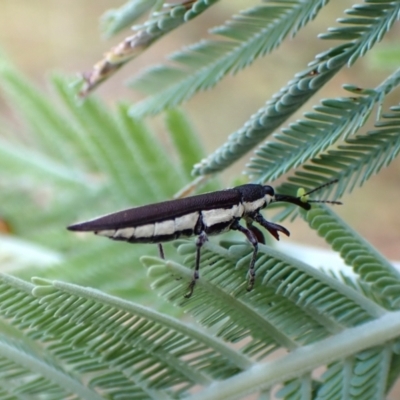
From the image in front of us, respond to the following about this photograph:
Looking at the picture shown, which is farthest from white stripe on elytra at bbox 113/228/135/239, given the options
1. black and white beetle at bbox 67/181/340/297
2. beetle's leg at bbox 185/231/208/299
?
beetle's leg at bbox 185/231/208/299

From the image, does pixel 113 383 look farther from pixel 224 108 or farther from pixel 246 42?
pixel 224 108

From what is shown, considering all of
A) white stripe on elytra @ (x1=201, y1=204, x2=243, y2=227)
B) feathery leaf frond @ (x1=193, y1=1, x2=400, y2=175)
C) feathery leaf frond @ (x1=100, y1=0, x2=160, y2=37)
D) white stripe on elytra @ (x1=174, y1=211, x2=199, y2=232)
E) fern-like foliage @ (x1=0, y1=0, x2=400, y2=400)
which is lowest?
fern-like foliage @ (x1=0, y1=0, x2=400, y2=400)

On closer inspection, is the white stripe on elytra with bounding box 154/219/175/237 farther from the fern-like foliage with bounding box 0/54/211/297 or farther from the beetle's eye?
the fern-like foliage with bounding box 0/54/211/297

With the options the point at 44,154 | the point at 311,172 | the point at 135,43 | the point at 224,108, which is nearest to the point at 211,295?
the point at 311,172

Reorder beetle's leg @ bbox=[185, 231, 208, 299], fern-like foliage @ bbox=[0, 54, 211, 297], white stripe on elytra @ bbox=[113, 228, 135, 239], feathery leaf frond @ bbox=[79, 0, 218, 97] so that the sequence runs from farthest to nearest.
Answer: fern-like foliage @ bbox=[0, 54, 211, 297] → white stripe on elytra @ bbox=[113, 228, 135, 239] → feathery leaf frond @ bbox=[79, 0, 218, 97] → beetle's leg @ bbox=[185, 231, 208, 299]

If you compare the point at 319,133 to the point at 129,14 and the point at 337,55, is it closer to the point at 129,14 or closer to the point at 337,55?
the point at 337,55

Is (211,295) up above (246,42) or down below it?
below

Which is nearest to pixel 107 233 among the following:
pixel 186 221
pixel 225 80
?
pixel 186 221
